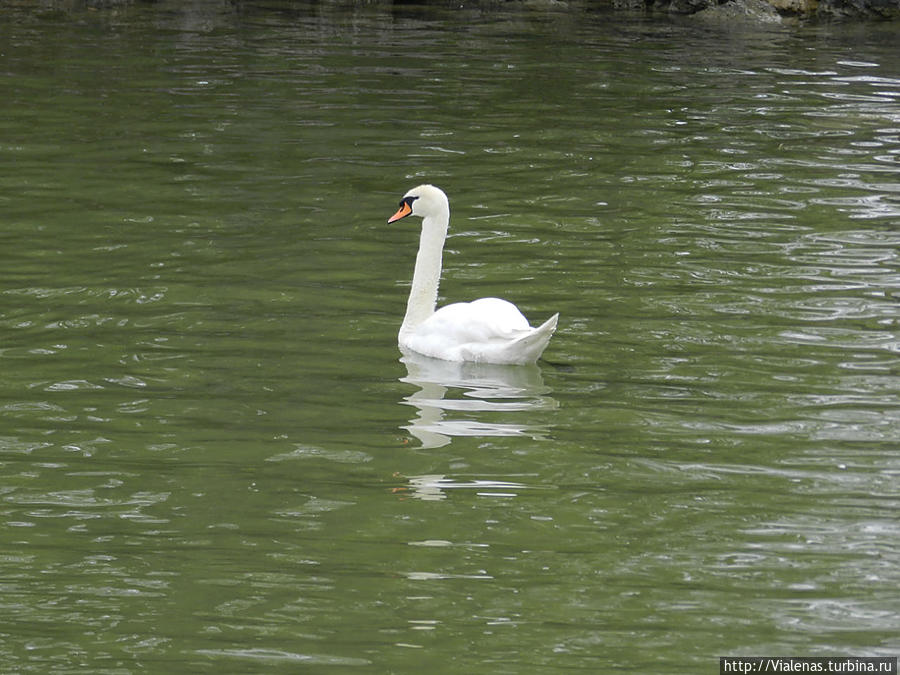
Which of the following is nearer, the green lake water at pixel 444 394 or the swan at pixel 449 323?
the green lake water at pixel 444 394

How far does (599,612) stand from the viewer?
563 centimetres

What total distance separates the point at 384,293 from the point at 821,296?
2927 millimetres

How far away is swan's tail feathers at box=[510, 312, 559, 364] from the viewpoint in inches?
317

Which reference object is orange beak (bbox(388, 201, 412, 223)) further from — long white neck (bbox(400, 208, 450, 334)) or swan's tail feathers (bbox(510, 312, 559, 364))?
swan's tail feathers (bbox(510, 312, 559, 364))

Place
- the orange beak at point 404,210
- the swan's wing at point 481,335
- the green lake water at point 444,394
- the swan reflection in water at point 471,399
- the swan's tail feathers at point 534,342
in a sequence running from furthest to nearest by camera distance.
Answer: the orange beak at point 404,210 < the swan's wing at point 481,335 < the swan's tail feathers at point 534,342 < the swan reflection in water at point 471,399 < the green lake water at point 444,394

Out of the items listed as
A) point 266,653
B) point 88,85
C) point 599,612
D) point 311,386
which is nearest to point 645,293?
point 311,386

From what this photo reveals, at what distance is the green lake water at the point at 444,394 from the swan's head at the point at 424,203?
28.3 inches

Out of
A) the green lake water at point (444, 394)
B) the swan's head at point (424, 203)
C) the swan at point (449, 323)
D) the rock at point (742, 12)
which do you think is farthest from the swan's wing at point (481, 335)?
the rock at point (742, 12)

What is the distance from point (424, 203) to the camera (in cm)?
952

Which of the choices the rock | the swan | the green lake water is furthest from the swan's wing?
the rock

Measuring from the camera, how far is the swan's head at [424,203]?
9.48 meters

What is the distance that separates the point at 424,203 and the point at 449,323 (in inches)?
44.2

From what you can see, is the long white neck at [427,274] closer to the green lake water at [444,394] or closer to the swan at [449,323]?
the swan at [449,323]

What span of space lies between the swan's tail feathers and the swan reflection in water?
143 millimetres
